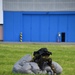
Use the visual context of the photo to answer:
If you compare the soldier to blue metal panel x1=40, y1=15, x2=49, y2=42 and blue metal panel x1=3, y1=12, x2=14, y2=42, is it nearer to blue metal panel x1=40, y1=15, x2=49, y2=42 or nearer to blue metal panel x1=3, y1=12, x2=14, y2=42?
blue metal panel x1=40, y1=15, x2=49, y2=42

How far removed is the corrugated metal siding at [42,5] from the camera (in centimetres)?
3819

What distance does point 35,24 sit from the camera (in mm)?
Answer: 37938

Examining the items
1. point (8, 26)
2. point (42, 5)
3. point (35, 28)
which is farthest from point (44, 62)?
point (42, 5)

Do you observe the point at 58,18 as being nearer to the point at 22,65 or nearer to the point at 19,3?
the point at 19,3

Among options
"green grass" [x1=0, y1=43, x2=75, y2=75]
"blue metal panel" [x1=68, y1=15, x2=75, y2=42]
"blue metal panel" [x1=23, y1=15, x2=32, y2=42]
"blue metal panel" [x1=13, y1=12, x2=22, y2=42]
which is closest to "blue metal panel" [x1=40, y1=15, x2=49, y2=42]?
"blue metal panel" [x1=23, y1=15, x2=32, y2=42]

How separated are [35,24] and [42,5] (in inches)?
96.3

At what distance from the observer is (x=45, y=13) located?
125 feet

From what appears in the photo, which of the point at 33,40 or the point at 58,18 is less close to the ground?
the point at 58,18

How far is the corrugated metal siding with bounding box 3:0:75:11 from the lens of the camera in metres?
38.2

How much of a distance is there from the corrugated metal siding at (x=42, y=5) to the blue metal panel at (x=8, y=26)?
2.39ft

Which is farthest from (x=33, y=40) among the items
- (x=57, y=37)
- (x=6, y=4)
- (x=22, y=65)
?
(x=22, y=65)

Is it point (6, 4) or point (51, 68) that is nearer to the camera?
point (51, 68)

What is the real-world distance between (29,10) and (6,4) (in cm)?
280

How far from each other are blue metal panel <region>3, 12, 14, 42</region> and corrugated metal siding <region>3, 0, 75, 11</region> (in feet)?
2.39
